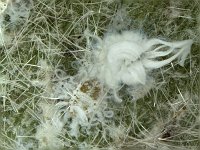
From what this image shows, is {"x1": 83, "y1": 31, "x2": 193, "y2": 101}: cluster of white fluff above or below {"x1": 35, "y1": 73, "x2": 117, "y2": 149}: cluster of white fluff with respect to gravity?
above

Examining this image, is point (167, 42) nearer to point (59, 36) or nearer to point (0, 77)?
point (59, 36)

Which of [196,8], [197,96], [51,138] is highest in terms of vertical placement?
[196,8]

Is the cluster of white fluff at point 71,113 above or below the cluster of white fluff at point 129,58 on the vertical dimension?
below

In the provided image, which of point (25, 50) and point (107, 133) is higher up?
point (25, 50)

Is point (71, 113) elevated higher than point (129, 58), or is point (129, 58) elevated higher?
point (129, 58)

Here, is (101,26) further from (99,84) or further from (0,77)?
(0,77)

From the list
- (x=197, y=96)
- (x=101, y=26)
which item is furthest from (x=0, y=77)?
(x=197, y=96)

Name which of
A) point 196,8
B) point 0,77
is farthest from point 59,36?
point 196,8
